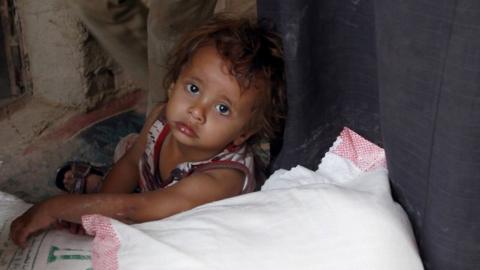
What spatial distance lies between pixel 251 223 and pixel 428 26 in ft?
1.34

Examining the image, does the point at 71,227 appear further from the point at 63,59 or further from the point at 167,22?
the point at 63,59

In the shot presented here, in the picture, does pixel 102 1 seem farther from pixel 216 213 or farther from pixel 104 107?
pixel 216 213

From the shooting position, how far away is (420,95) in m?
A: 0.91

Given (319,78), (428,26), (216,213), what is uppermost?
(428,26)

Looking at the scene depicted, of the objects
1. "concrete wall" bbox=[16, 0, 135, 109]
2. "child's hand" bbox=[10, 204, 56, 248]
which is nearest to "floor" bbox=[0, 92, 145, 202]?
"concrete wall" bbox=[16, 0, 135, 109]

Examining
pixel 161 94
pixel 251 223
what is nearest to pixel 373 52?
pixel 251 223

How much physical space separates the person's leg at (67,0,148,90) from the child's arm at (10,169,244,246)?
754 millimetres

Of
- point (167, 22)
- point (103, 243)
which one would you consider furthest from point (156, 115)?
point (103, 243)

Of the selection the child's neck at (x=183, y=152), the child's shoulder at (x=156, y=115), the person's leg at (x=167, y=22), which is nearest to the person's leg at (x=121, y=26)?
the person's leg at (x=167, y=22)

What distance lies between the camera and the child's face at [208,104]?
1340 millimetres

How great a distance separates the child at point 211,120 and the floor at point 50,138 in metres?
0.54

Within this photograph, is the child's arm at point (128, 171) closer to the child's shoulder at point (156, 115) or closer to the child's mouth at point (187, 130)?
the child's shoulder at point (156, 115)

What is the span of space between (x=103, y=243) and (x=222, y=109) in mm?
396

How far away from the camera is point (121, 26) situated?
2.03 metres
